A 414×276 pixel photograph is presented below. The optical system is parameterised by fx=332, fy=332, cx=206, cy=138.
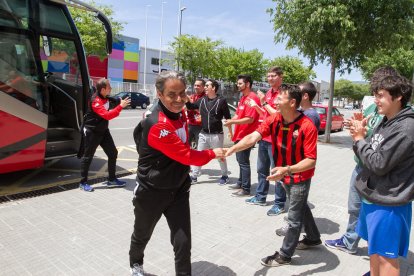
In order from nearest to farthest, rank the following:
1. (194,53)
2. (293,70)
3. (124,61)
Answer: (194,53), (124,61), (293,70)

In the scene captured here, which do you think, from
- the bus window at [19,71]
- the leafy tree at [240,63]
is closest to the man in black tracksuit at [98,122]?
the bus window at [19,71]

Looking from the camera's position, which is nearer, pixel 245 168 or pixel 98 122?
pixel 98 122

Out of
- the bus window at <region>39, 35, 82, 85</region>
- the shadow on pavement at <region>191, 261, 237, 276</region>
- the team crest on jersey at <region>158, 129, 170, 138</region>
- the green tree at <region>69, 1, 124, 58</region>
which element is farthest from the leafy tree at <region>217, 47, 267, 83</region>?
the team crest on jersey at <region>158, 129, 170, 138</region>

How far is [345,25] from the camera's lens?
11.1 metres

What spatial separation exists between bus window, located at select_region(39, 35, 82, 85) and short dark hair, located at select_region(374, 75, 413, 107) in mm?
5648

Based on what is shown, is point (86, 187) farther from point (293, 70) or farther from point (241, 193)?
point (293, 70)

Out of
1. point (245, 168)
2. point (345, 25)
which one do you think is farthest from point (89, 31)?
point (245, 168)

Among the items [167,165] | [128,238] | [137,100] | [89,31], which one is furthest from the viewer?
[137,100]

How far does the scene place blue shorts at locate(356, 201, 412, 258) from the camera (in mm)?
2389

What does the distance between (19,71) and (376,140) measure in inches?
205

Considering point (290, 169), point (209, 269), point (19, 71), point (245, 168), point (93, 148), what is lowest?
point (209, 269)

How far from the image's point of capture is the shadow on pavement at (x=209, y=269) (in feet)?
10.7

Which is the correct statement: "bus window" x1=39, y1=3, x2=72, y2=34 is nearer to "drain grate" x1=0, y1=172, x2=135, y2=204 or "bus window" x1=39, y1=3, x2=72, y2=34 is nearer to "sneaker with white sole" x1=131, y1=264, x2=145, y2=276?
"drain grate" x1=0, y1=172, x2=135, y2=204

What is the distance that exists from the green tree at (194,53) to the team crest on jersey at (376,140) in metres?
→ 30.0
